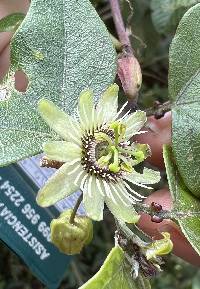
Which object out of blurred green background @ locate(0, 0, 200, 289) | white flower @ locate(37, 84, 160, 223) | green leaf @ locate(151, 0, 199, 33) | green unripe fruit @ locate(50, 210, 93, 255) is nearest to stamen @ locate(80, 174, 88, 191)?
white flower @ locate(37, 84, 160, 223)

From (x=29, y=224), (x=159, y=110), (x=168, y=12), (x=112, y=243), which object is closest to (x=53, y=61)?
(x=159, y=110)

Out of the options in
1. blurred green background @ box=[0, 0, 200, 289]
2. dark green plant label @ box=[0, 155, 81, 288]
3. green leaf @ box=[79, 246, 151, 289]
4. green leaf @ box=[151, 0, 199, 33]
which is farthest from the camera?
blurred green background @ box=[0, 0, 200, 289]

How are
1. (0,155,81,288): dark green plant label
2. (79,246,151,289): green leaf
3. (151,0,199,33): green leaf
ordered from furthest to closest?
(151,0,199,33): green leaf → (0,155,81,288): dark green plant label → (79,246,151,289): green leaf

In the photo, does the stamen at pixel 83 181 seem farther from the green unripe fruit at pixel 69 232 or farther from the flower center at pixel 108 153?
the green unripe fruit at pixel 69 232

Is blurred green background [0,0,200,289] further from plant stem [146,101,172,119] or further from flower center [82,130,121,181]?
flower center [82,130,121,181]

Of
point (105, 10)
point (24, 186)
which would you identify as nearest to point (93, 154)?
point (24, 186)

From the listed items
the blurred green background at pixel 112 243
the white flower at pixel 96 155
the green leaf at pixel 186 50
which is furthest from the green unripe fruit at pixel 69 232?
the blurred green background at pixel 112 243

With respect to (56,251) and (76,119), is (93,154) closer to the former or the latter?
(76,119)
